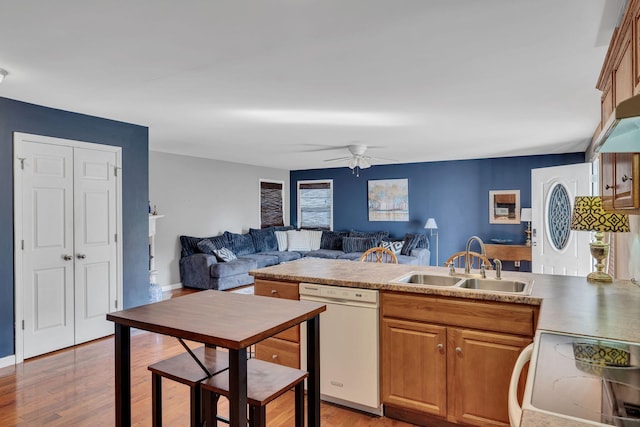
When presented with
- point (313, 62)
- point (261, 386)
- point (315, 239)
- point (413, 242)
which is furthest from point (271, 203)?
point (261, 386)

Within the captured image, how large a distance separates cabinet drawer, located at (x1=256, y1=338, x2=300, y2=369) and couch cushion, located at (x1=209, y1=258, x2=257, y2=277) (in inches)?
136

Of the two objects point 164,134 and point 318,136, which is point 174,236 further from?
point 318,136

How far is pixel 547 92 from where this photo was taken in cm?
323

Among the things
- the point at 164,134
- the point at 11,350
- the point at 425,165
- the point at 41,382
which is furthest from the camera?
the point at 425,165

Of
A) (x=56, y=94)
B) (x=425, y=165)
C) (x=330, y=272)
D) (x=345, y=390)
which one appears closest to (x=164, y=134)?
(x=56, y=94)

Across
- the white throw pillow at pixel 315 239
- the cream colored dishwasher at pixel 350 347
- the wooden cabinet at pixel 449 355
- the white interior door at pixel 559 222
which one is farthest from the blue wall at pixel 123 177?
the white interior door at pixel 559 222

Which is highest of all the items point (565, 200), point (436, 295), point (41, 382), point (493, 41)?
point (493, 41)

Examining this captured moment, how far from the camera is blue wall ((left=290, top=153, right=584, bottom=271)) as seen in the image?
7121 millimetres

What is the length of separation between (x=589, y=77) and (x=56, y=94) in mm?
4174

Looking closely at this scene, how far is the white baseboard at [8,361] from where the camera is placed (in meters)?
3.36

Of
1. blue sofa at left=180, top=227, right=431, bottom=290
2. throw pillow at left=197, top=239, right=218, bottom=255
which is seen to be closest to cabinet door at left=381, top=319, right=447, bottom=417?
blue sofa at left=180, top=227, right=431, bottom=290

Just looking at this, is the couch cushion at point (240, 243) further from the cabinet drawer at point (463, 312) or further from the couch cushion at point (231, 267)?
the cabinet drawer at point (463, 312)

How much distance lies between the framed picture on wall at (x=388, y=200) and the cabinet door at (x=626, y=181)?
6.66 metres

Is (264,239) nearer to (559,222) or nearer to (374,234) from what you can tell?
(374,234)
